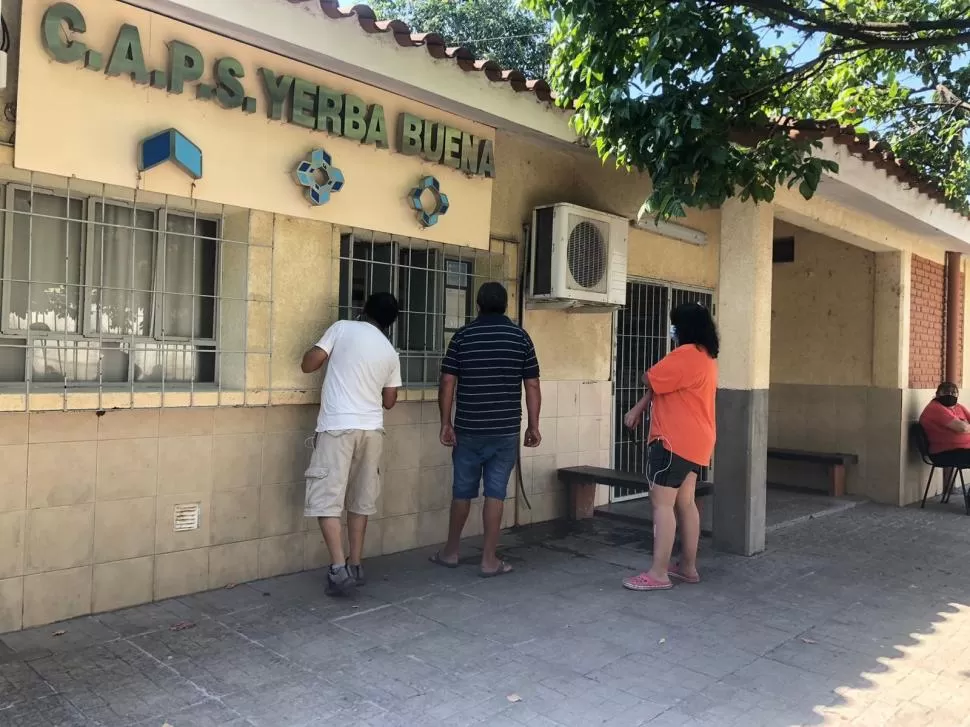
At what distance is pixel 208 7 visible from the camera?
151 inches

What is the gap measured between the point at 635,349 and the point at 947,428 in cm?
359

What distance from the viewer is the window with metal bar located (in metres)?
3.93

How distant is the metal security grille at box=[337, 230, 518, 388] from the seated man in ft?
17.0

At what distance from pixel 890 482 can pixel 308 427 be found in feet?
22.0

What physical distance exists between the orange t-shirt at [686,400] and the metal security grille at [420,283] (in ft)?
5.45

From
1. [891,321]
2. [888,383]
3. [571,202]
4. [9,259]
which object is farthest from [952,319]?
[9,259]

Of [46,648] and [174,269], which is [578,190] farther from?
[46,648]

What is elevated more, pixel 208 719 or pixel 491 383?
pixel 491 383

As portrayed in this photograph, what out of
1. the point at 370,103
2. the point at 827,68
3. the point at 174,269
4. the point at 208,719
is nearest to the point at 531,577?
the point at 208,719

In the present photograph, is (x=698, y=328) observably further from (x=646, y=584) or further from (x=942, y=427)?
(x=942, y=427)

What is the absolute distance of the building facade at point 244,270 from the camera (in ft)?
12.6

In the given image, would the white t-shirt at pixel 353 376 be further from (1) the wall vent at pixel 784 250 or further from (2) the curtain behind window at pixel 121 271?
(1) the wall vent at pixel 784 250

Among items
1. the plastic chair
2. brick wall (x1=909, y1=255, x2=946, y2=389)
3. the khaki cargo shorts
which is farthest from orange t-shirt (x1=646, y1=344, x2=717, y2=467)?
brick wall (x1=909, y1=255, x2=946, y2=389)

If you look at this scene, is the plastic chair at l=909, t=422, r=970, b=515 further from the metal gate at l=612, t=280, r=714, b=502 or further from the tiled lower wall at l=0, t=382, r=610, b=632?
the tiled lower wall at l=0, t=382, r=610, b=632
